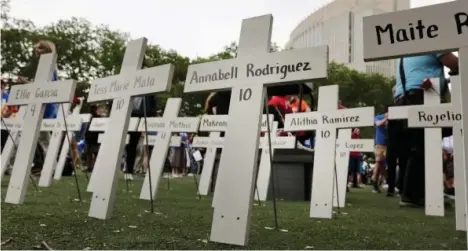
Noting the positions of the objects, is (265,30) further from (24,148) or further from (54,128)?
(54,128)

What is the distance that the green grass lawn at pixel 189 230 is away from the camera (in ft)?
8.98

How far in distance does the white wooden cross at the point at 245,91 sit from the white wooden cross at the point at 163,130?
2682 millimetres

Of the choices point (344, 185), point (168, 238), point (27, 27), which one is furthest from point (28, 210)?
point (27, 27)

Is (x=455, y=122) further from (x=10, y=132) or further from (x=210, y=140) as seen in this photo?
(x=10, y=132)

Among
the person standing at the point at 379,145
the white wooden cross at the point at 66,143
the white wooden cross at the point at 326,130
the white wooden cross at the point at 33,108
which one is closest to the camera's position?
the white wooden cross at the point at 326,130

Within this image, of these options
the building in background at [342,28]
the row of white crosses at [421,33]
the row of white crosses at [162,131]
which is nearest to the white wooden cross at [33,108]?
the row of white crosses at [162,131]

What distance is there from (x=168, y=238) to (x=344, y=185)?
3190mm

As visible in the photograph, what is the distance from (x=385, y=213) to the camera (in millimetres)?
4867

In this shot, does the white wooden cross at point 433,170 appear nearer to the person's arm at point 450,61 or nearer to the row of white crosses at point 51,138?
the person's arm at point 450,61

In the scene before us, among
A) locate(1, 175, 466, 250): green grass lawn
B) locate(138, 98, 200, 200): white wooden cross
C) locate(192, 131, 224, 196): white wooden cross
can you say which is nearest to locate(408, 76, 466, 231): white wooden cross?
locate(1, 175, 466, 250): green grass lawn

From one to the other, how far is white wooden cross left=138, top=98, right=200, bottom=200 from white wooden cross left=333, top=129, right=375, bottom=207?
170 centimetres

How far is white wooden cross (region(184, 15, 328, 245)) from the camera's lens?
110 inches

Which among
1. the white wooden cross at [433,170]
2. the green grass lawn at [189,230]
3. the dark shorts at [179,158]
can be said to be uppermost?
the dark shorts at [179,158]

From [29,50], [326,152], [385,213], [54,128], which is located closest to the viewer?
[326,152]
